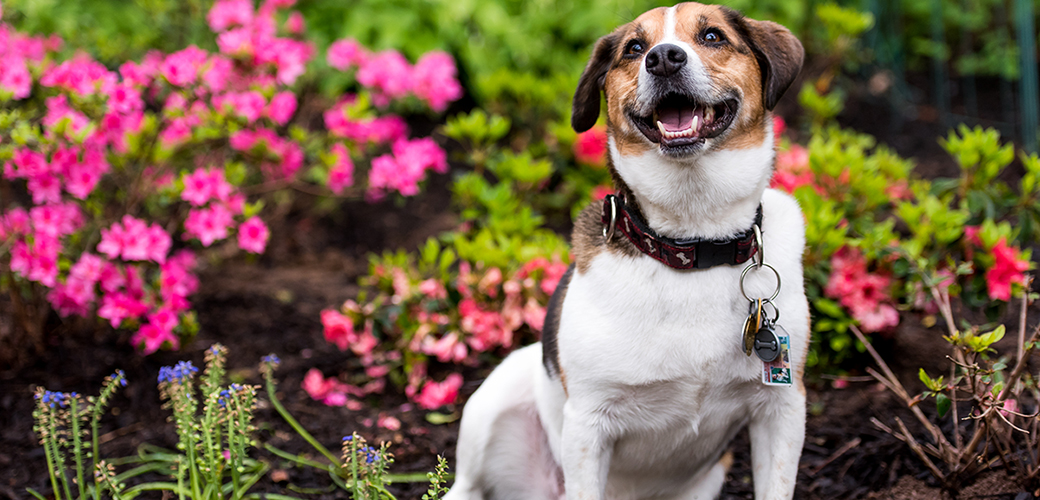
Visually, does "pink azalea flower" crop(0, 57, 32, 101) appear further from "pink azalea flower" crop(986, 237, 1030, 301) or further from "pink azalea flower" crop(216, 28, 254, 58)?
"pink azalea flower" crop(986, 237, 1030, 301)

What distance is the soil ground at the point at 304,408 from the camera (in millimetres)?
2930

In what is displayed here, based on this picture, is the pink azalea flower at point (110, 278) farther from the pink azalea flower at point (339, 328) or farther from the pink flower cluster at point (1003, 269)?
the pink flower cluster at point (1003, 269)

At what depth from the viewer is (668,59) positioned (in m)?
2.25

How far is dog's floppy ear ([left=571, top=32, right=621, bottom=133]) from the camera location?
2639mm

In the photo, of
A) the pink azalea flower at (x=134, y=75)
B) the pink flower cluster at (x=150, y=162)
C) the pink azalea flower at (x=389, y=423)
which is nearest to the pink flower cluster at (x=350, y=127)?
the pink flower cluster at (x=150, y=162)

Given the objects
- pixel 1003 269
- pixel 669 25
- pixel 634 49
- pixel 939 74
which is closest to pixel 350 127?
pixel 634 49

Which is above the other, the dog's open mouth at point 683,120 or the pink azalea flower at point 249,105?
the pink azalea flower at point 249,105

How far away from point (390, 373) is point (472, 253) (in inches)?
28.8

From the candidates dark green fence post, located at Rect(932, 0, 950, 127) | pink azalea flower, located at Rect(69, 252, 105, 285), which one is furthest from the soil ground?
dark green fence post, located at Rect(932, 0, 950, 127)

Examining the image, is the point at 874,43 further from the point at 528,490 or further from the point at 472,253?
the point at 528,490

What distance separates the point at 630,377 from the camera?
2.19 metres

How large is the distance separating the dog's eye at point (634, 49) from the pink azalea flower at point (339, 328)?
1920mm

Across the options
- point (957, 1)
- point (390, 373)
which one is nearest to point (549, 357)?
point (390, 373)

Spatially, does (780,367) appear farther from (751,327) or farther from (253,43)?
(253,43)
